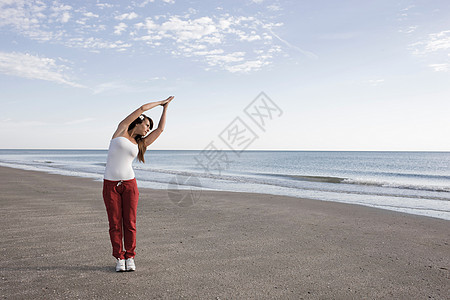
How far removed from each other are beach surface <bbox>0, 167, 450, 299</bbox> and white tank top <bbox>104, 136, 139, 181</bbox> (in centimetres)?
117

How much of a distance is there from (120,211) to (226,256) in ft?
5.46

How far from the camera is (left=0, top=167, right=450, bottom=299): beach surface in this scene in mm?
3551

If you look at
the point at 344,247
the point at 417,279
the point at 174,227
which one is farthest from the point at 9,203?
the point at 417,279

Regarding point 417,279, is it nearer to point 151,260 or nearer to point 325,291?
point 325,291

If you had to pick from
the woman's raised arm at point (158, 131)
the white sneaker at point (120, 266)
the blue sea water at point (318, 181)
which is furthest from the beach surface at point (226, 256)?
the blue sea water at point (318, 181)

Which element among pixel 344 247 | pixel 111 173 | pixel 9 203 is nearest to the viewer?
pixel 111 173

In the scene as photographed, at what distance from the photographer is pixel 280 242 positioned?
558 cm

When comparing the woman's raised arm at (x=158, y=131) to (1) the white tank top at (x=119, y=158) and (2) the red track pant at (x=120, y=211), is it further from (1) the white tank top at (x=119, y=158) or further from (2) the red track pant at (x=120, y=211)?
(2) the red track pant at (x=120, y=211)

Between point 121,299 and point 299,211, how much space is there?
6.56 meters

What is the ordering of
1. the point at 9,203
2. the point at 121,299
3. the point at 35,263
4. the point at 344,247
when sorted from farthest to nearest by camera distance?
the point at 9,203 → the point at 344,247 → the point at 35,263 → the point at 121,299

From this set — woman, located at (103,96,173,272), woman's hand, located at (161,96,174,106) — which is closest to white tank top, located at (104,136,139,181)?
woman, located at (103,96,173,272)

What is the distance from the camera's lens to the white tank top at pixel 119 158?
3.86 meters

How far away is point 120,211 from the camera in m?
3.99

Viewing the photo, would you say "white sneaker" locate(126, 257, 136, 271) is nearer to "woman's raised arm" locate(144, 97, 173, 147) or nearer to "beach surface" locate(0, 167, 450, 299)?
"beach surface" locate(0, 167, 450, 299)
